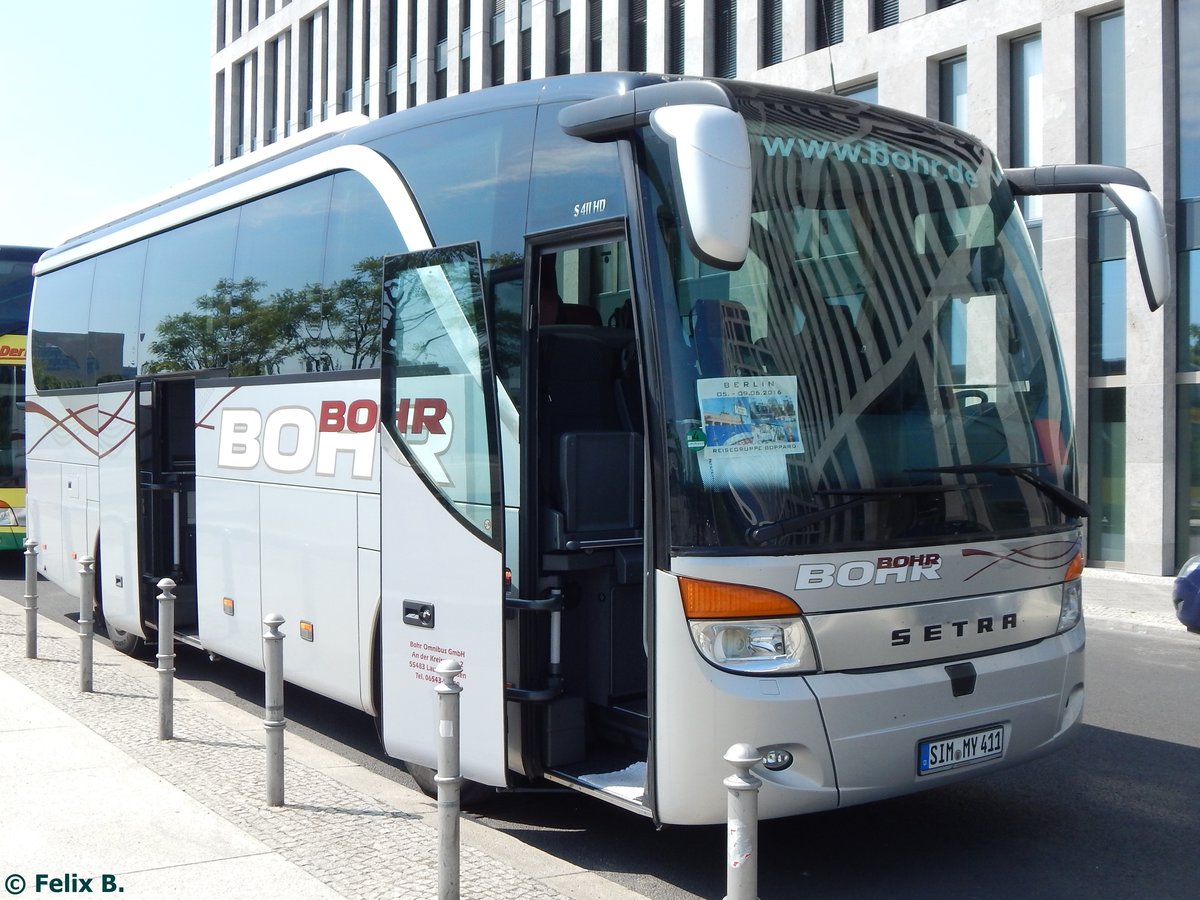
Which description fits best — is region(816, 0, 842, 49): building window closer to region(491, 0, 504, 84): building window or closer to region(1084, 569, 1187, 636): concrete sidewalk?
region(1084, 569, 1187, 636): concrete sidewalk

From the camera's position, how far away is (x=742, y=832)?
395cm

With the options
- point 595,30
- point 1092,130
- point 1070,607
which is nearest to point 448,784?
point 1070,607

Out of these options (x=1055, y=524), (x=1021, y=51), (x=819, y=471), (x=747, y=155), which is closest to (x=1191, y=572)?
(x=1055, y=524)

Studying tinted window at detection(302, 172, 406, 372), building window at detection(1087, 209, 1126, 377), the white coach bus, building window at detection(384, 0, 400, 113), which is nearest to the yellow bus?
the white coach bus

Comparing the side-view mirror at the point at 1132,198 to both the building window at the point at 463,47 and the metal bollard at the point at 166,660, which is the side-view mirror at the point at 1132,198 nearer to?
the metal bollard at the point at 166,660

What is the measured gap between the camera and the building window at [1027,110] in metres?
20.6

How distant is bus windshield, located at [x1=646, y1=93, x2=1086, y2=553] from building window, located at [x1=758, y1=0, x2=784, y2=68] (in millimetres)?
19457

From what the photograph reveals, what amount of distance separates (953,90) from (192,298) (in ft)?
54.1

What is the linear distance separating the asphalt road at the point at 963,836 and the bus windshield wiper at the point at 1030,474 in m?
1.62

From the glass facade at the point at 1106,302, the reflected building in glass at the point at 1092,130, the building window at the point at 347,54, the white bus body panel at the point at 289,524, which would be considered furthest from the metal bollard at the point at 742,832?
the building window at the point at 347,54

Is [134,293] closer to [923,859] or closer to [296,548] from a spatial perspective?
[296,548]

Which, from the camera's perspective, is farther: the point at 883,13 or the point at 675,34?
the point at 675,34

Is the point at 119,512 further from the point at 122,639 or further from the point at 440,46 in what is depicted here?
the point at 440,46

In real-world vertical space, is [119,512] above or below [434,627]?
above
